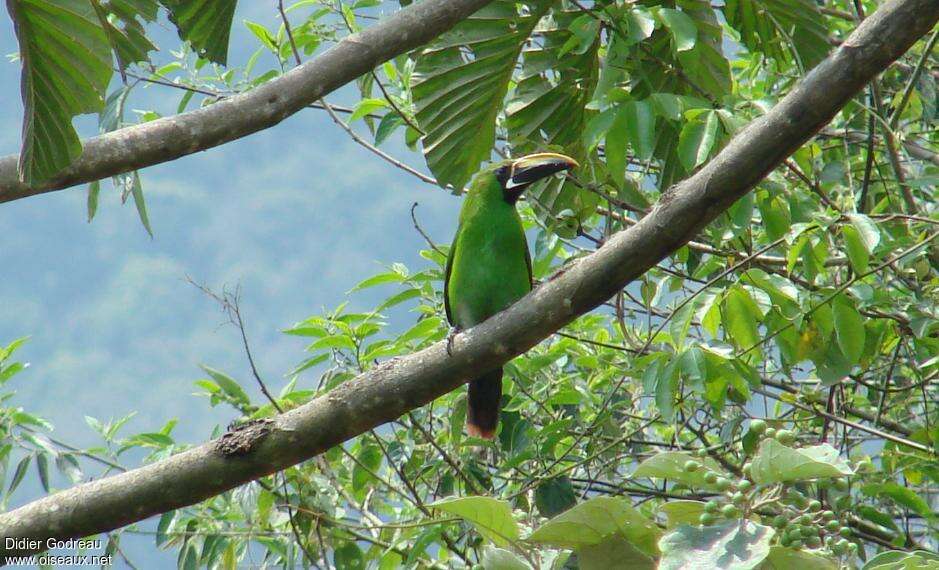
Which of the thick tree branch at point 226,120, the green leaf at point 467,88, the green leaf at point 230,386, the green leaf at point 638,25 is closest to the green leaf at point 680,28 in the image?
the green leaf at point 638,25

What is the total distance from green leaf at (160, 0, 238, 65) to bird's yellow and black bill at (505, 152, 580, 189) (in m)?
1.12

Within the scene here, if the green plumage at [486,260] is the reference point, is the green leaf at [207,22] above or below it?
above

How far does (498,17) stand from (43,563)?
96.4 inches

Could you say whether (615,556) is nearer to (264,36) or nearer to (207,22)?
(207,22)

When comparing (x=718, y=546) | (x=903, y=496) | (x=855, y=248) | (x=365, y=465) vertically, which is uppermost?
(x=365, y=465)

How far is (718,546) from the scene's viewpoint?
166 centimetres

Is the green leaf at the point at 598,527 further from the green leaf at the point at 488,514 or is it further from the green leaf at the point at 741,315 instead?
the green leaf at the point at 741,315

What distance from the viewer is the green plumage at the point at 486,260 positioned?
157 inches

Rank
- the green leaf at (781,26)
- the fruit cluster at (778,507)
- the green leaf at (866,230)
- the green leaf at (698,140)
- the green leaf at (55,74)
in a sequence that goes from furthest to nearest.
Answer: the green leaf at (781,26), the green leaf at (698,140), the green leaf at (866,230), the green leaf at (55,74), the fruit cluster at (778,507)

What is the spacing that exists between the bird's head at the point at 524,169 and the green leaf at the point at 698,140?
71 centimetres

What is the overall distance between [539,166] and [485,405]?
2.85 ft

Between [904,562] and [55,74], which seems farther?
[55,74]

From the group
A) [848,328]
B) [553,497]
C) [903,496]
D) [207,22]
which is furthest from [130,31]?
[903,496]

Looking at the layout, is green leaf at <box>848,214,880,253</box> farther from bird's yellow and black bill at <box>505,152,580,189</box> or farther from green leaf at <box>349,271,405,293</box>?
green leaf at <box>349,271,405,293</box>
